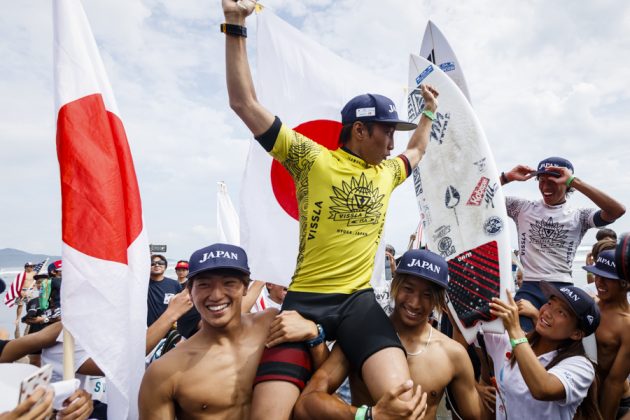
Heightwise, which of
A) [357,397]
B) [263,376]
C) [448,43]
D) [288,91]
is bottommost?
[357,397]

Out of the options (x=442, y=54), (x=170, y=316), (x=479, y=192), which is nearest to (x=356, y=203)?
(x=170, y=316)

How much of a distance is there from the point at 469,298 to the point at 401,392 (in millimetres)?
1924

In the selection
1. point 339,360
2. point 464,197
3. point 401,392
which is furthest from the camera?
point 464,197

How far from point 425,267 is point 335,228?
664 millimetres

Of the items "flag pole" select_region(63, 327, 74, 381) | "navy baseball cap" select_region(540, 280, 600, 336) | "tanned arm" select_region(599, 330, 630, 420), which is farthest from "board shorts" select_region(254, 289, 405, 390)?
"tanned arm" select_region(599, 330, 630, 420)

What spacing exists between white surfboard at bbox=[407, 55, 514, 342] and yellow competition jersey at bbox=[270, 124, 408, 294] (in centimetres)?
143

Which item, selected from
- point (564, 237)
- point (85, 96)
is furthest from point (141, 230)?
point (564, 237)

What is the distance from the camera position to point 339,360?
2566mm

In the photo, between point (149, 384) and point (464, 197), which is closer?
point (149, 384)

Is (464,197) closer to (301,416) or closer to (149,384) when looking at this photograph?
(301,416)

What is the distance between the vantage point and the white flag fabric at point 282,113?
4.34 metres

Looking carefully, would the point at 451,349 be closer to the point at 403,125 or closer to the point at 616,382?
the point at 616,382

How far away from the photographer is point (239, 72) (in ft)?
8.32

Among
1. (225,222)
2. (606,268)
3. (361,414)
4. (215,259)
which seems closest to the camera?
(361,414)
